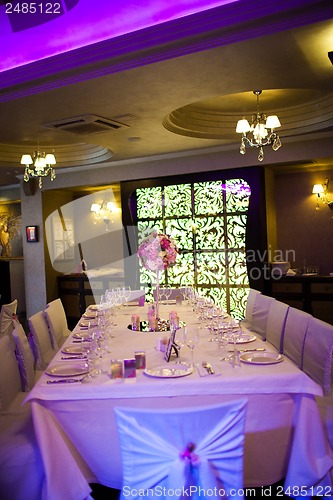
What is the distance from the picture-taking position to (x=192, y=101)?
4652 millimetres

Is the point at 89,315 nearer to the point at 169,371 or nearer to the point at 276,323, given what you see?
the point at 276,323

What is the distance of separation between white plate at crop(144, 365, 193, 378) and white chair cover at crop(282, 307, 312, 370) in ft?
3.78

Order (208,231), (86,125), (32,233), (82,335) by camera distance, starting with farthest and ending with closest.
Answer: (32,233) < (208,231) < (86,125) < (82,335)

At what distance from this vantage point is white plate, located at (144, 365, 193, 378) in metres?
2.70

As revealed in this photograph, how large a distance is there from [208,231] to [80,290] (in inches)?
108

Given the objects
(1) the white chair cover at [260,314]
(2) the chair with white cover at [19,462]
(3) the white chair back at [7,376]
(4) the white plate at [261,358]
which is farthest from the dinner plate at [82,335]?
(1) the white chair cover at [260,314]

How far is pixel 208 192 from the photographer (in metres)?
7.46

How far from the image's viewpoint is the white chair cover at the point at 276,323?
4.13m

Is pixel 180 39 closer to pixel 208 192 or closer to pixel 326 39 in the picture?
pixel 326 39

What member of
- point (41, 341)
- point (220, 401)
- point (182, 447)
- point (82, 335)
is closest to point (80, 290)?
point (41, 341)

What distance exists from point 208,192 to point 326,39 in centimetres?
421

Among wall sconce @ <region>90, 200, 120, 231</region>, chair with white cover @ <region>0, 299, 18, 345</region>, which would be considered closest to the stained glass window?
wall sconce @ <region>90, 200, 120, 231</region>

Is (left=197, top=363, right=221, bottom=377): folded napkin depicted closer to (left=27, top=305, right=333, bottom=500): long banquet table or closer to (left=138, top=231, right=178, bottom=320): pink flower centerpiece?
(left=27, top=305, right=333, bottom=500): long banquet table

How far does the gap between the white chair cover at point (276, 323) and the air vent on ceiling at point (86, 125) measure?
2.64m
